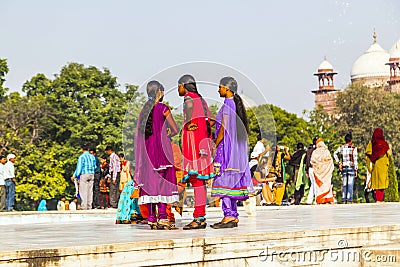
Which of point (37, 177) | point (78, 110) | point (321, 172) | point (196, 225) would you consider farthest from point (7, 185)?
point (78, 110)

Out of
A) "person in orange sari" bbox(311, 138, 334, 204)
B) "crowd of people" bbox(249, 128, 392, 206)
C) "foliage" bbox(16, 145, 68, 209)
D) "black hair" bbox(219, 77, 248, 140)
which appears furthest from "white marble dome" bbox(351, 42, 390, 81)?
"black hair" bbox(219, 77, 248, 140)

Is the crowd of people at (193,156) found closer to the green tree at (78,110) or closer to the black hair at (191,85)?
the black hair at (191,85)

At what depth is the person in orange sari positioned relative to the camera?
2292 cm

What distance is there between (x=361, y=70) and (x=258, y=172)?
299 feet

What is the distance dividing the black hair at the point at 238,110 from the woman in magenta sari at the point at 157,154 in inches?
29.3

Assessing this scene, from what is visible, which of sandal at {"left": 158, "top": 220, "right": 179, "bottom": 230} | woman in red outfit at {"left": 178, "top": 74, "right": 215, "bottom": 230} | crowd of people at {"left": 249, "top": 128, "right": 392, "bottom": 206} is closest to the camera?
woman in red outfit at {"left": 178, "top": 74, "right": 215, "bottom": 230}

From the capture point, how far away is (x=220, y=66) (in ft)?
37.8

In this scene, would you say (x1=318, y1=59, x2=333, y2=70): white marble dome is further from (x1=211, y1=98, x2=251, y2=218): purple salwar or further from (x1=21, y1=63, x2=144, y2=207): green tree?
(x1=211, y1=98, x2=251, y2=218): purple salwar

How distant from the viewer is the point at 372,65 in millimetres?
103125

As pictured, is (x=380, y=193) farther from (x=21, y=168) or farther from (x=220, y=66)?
(x=21, y=168)

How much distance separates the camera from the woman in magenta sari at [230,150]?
1149cm

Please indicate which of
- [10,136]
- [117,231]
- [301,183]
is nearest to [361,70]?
[10,136]

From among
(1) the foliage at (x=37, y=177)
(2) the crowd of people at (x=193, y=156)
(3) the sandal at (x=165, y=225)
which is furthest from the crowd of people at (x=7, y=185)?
(1) the foliage at (x=37, y=177)

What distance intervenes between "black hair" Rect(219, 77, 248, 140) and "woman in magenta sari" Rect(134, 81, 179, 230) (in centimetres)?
74
